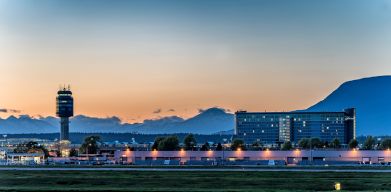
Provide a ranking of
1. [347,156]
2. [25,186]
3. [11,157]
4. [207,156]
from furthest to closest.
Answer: [11,157], [207,156], [347,156], [25,186]

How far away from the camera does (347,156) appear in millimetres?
142750

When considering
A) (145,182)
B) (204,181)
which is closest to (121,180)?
(145,182)

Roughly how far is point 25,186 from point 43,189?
5.35m

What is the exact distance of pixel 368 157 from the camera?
143m

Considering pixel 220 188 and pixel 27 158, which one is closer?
pixel 220 188

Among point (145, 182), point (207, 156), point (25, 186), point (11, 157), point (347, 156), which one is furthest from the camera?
point (11, 157)

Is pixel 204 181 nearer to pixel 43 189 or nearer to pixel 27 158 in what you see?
pixel 43 189

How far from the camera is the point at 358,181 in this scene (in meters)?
70.9

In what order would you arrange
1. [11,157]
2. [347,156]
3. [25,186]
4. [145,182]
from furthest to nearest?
1. [11,157]
2. [347,156]
3. [145,182]
4. [25,186]

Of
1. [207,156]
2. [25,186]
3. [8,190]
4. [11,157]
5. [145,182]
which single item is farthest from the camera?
[11,157]

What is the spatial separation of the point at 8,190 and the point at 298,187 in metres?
26.6

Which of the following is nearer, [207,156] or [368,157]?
[368,157]

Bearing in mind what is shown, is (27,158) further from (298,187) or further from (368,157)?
(298,187)

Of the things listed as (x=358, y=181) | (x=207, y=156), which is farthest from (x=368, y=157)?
(x=358, y=181)
